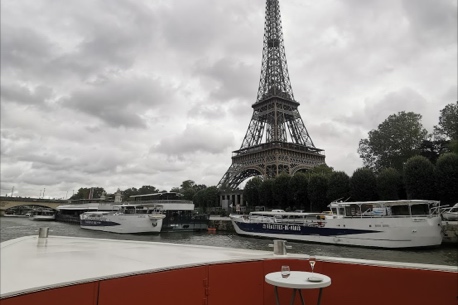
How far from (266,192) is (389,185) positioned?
18.1 metres

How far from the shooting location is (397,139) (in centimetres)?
4234

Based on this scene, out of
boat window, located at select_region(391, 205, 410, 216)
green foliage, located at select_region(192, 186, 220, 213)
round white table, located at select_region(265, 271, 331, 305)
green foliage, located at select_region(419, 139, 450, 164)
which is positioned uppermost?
green foliage, located at select_region(419, 139, 450, 164)

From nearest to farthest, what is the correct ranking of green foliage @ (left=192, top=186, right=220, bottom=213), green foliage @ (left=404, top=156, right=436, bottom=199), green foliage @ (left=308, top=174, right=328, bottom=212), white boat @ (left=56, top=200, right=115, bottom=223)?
green foliage @ (left=404, top=156, right=436, bottom=199)
green foliage @ (left=308, top=174, right=328, bottom=212)
white boat @ (left=56, top=200, right=115, bottom=223)
green foliage @ (left=192, top=186, right=220, bottom=213)

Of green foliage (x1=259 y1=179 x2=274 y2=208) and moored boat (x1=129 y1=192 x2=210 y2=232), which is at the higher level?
green foliage (x1=259 y1=179 x2=274 y2=208)

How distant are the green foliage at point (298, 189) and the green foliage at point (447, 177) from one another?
628 inches

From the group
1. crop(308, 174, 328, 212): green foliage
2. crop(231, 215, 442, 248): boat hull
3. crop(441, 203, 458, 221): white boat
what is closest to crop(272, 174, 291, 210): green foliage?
crop(308, 174, 328, 212): green foliage

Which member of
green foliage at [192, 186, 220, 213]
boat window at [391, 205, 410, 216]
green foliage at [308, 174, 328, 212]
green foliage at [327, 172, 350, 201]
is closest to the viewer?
boat window at [391, 205, 410, 216]

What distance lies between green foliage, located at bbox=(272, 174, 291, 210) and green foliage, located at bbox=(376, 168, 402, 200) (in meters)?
13.3

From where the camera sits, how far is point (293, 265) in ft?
12.3

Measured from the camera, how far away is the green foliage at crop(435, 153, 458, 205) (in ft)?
91.4

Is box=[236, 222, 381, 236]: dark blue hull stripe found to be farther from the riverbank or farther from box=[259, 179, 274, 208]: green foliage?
box=[259, 179, 274, 208]: green foliage

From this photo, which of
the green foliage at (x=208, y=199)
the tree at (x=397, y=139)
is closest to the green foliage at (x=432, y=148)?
the tree at (x=397, y=139)

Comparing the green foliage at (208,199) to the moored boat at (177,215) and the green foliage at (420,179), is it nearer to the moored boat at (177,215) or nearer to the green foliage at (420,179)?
the moored boat at (177,215)

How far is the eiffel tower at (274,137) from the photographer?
186 feet
